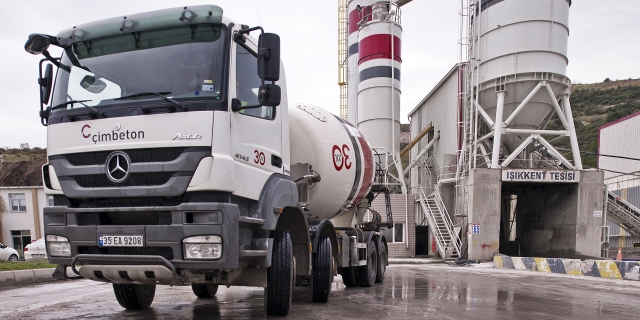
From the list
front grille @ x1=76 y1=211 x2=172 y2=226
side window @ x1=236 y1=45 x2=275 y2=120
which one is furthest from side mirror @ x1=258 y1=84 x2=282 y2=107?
front grille @ x1=76 y1=211 x2=172 y2=226

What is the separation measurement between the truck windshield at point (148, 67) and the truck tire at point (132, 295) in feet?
9.78

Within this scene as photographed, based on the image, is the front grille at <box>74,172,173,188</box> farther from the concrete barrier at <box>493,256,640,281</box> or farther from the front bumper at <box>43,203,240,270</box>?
the concrete barrier at <box>493,256,640,281</box>

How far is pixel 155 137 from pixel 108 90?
895mm

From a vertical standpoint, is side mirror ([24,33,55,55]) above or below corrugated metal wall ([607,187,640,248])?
above

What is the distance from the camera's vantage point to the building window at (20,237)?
39.2 m

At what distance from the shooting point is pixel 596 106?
90188 mm

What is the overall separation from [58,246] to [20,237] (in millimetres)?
39640

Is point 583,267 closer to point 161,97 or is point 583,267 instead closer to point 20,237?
point 161,97

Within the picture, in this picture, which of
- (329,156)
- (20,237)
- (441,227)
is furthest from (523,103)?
(20,237)

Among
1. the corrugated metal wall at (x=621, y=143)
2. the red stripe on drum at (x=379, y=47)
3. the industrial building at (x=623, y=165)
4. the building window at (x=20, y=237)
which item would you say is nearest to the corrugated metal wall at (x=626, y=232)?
the industrial building at (x=623, y=165)

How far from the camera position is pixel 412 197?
96.7 feet

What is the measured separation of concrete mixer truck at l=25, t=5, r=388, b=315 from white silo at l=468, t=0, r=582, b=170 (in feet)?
66.0

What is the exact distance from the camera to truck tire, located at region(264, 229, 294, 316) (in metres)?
6.45

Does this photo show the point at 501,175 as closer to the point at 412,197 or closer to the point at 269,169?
the point at 412,197
